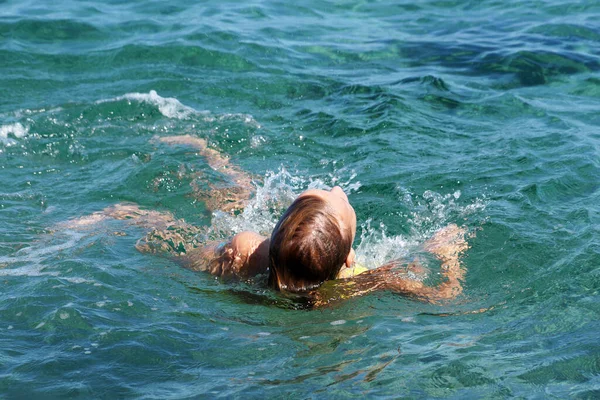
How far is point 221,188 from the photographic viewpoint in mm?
6812

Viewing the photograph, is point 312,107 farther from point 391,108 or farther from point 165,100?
point 165,100

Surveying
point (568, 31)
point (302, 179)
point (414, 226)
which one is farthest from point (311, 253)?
point (568, 31)

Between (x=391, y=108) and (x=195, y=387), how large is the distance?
5.46 meters

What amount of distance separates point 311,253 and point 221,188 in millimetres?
2806

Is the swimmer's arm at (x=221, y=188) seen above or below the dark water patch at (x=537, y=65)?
below

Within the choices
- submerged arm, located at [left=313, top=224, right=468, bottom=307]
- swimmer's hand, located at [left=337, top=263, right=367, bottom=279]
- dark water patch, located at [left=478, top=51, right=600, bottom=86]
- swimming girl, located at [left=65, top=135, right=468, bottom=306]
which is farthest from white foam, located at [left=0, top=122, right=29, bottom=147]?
dark water patch, located at [left=478, top=51, right=600, bottom=86]

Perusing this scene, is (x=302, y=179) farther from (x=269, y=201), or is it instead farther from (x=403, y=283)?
(x=403, y=283)

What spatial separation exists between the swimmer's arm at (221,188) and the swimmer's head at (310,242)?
2.19 meters

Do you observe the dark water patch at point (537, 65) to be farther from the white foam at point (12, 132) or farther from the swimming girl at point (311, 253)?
the white foam at point (12, 132)

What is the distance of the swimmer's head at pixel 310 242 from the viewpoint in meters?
4.11

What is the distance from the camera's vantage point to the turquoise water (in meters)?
4.06

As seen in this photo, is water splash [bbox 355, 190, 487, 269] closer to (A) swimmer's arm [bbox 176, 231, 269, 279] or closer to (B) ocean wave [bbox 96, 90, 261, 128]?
(A) swimmer's arm [bbox 176, 231, 269, 279]

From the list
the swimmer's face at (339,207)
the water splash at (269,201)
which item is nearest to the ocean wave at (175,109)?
the water splash at (269,201)

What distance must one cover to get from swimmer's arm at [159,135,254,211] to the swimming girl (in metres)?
0.08
